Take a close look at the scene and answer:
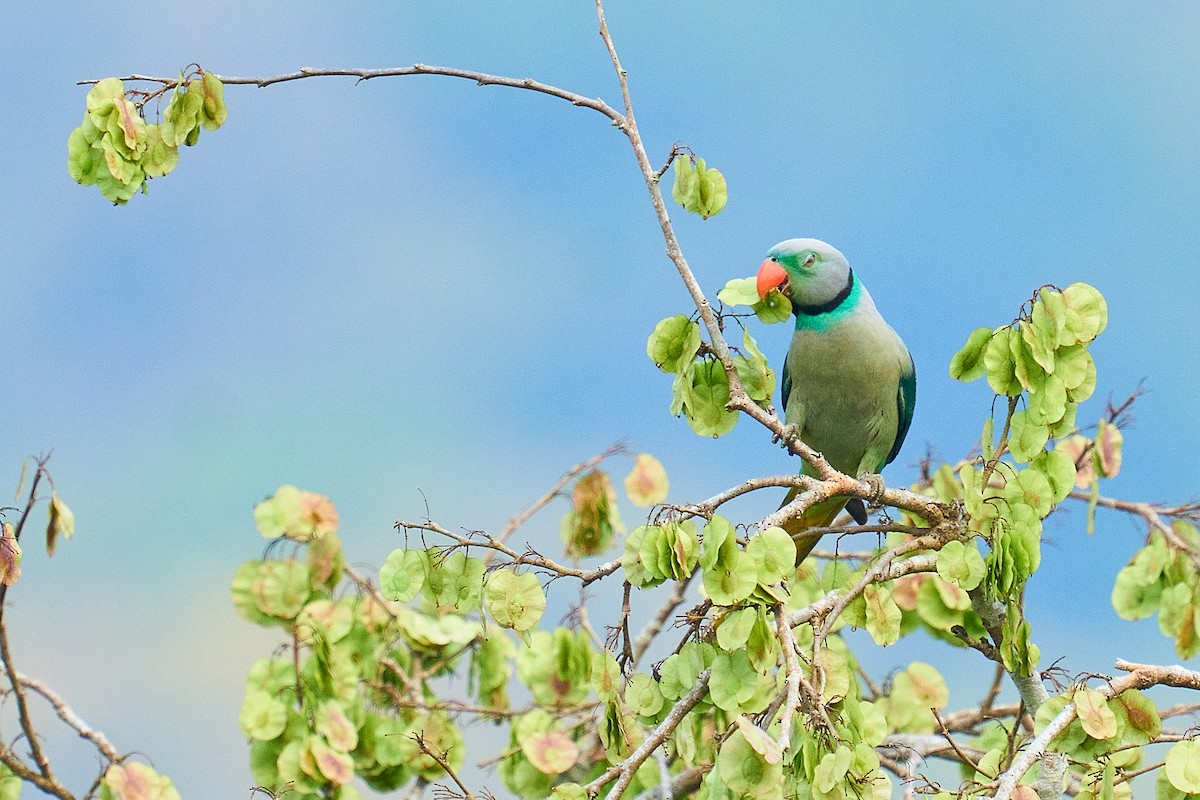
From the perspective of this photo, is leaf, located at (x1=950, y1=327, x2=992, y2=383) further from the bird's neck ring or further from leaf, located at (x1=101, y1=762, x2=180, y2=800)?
leaf, located at (x1=101, y1=762, x2=180, y2=800)

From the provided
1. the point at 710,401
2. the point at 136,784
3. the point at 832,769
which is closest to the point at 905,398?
the point at 710,401

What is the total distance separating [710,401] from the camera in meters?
3.38

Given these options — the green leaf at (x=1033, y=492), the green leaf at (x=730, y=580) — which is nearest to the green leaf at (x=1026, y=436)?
the green leaf at (x=1033, y=492)

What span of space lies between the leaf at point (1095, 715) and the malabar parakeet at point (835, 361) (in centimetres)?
159

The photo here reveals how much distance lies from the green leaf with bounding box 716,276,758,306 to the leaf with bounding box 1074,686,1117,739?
124 centimetres

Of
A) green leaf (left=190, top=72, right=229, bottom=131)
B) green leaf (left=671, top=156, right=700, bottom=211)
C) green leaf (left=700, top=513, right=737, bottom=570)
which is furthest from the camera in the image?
green leaf (left=190, top=72, right=229, bottom=131)

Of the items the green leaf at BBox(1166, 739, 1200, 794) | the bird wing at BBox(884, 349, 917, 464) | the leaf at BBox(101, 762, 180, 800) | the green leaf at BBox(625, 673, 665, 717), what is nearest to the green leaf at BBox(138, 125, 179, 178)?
the leaf at BBox(101, 762, 180, 800)

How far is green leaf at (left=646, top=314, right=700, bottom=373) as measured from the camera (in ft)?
10.5

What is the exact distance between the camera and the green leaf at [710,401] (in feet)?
11.1

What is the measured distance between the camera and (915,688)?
5051 mm

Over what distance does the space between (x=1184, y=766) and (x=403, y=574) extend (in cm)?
179

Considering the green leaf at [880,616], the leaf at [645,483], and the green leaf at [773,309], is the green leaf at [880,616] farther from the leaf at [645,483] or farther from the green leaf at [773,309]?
the leaf at [645,483]

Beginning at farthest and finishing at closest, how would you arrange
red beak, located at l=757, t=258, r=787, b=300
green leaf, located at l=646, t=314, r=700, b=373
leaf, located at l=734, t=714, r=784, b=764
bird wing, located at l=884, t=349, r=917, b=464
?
bird wing, located at l=884, t=349, r=917, b=464 < red beak, located at l=757, t=258, r=787, b=300 < green leaf, located at l=646, t=314, r=700, b=373 < leaf, located at l=734, t=714, r=784, b=764

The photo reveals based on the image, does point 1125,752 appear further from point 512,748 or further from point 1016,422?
point 512,748
